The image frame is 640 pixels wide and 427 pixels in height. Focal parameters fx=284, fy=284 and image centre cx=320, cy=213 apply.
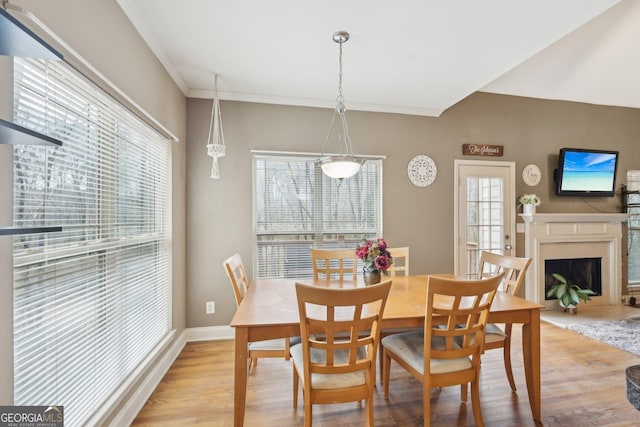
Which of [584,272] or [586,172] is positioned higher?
[586,172]

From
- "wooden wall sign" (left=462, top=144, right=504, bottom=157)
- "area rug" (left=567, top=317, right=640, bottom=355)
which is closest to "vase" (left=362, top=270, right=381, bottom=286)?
"wooden wall sign" (left=462, top=144, right=504, bottom=157)

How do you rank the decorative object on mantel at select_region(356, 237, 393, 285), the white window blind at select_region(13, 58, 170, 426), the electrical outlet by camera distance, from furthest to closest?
1. the electrical outlet
2. the decorative object on mantel at select_region(356, 237, 393, 285)
3. the white window blind at select_region(13, 58, 170, 426)

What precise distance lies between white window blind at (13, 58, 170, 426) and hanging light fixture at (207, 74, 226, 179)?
0.59m

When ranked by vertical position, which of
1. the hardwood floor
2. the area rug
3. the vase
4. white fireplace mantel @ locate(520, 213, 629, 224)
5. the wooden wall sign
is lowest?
the hardwood floor

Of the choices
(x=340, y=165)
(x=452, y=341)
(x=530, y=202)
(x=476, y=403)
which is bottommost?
(x=476, y=403)

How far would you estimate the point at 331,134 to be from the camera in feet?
11.1

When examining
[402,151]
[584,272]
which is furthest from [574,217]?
[402,151]

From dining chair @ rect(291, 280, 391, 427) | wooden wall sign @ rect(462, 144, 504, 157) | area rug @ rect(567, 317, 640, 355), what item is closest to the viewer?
dining chair @ rect(291, 280, 391, 427)

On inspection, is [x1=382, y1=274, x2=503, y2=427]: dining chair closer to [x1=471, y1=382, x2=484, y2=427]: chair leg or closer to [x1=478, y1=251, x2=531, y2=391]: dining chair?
[x1=471, y1=382, x2=484, y2=427]: chair leg

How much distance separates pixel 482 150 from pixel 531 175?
0.82m

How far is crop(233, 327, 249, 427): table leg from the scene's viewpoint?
4.80 feet

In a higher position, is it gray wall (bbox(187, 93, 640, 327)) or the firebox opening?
gray wall (bbox(187, 93, 640, 327))

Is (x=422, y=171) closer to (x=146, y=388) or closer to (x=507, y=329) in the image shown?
(x=507, y=329)

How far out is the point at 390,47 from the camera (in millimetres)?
2266
